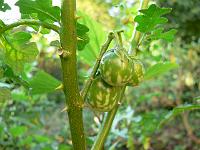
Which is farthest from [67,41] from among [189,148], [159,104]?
[159,104]

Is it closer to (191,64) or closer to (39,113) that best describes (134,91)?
(191,64)

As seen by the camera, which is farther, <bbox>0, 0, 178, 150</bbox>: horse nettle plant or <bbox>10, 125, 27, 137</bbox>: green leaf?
<bbox>10, 125, 27, 137</bbox>: green leaf

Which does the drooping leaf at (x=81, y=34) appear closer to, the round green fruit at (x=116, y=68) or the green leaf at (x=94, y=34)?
the round green fruit at (x=116, y=68)

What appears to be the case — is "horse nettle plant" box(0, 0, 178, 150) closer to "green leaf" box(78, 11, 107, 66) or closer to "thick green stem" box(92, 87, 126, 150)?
"thick green stem" box(92, 87, 126, 150)

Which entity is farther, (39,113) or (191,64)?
(191,64)

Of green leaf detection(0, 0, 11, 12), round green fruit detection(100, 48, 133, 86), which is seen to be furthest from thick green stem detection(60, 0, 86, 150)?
green leaf detection(0, 0, 11, 12)

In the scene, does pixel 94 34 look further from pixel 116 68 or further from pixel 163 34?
pixel 116 68
